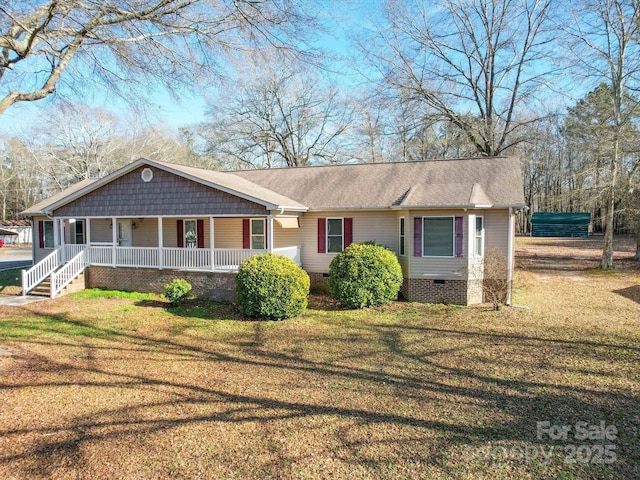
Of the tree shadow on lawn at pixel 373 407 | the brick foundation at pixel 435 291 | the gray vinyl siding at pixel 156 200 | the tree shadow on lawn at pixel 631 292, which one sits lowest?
the tree shadow on lawn at pixel 373 407

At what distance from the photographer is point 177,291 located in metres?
12.3

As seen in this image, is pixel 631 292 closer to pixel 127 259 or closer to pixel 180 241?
pixel 180 241

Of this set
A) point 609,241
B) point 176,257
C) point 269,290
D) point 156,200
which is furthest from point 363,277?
point 609,241

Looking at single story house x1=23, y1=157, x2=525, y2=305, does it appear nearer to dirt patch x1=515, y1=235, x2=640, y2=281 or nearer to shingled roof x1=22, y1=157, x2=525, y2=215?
shingled roof x1=22, y1=157, x2=525, y2=215

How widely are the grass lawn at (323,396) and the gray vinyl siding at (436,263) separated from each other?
1.68 m

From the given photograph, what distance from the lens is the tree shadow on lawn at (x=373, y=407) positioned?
4.34m

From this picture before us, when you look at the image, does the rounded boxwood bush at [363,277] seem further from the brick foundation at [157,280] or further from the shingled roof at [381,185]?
the brick foundation at [157,280]

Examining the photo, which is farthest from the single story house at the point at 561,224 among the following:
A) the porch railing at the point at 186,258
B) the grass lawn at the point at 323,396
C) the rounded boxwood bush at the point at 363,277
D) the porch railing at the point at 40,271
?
the porch railing at the point at 40,271

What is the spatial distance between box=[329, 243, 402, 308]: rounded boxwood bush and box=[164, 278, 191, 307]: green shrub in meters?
4.70

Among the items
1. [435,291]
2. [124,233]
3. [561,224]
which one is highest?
[561,224]

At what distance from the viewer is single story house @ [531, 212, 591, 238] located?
4103 centimetres

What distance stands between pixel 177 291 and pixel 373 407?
8.70 m

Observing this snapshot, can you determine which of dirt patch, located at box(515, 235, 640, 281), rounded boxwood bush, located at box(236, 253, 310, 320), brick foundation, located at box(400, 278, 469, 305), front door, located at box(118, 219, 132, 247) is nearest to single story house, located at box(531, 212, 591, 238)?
dirt patch, located at box(515, 235, 640, 281)

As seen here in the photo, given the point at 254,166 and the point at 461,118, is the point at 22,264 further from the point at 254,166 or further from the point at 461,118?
the point at 461,118
